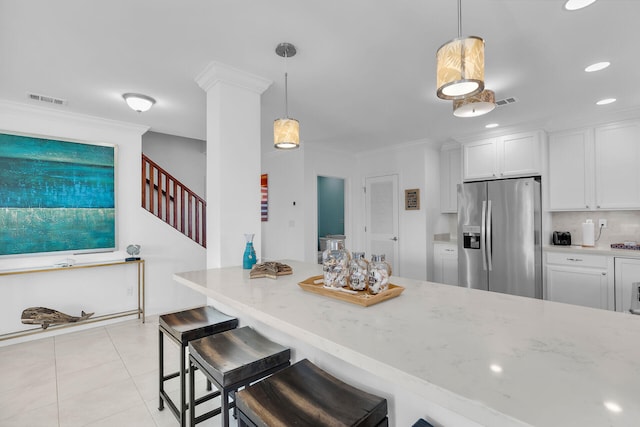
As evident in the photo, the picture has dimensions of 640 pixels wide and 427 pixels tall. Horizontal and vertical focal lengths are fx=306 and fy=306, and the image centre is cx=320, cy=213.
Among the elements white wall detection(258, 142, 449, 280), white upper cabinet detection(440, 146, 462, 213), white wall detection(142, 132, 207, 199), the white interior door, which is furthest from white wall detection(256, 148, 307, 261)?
white upper cabinet detection(440, 146, 462, 213)

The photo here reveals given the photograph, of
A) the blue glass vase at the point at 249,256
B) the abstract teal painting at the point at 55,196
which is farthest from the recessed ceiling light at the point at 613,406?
the abstract teal painting at the point at 55,196

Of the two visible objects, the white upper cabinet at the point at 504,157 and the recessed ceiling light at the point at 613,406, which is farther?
the white upper cabinet at the point at 504,157

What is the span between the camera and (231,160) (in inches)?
96.7

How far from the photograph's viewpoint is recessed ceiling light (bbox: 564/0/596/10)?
1.65 metres

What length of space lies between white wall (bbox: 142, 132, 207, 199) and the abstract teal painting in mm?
1418

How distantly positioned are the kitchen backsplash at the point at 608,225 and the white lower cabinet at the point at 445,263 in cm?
122

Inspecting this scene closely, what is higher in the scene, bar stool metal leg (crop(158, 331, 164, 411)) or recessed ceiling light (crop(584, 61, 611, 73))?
recessed ceiling light (crop(584, 61, 611, 73))

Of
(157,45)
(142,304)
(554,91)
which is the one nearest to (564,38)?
(554,91)

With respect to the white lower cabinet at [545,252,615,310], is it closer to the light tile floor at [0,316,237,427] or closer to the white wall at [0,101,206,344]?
the light tile floor at [0,316,237,427]

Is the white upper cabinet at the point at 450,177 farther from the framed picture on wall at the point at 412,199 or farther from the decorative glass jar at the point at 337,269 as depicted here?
the decorative glass jar at the point at 337,269

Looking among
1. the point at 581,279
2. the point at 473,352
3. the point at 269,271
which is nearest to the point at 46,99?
the point at 269,271

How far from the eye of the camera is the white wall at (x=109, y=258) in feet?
10.5

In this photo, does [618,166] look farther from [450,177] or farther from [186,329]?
[186,329]

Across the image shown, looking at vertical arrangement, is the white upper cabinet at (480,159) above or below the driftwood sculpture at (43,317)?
above
